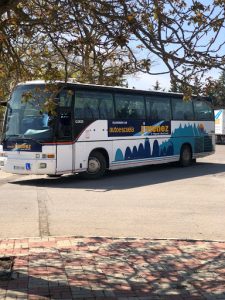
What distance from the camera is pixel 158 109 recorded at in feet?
66.1

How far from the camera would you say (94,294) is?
509 centimetres

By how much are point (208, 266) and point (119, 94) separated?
41.0ft

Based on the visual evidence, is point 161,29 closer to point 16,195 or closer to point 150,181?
point 16,195

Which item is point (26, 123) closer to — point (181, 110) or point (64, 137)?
point (64, 137)

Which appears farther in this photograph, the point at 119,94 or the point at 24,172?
the point at 119,94

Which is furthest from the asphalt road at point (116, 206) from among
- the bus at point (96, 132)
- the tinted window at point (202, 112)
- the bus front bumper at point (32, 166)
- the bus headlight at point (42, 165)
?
the tinted window at point (202, 112)

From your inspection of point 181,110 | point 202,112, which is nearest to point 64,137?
point 181,110

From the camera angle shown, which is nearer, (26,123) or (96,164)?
(26,123)

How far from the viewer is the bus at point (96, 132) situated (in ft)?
50.1

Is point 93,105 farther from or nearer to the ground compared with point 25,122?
farther from the ground

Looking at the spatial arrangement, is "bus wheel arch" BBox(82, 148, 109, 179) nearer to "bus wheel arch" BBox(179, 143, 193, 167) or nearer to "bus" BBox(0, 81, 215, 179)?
"bus" BBox(0, 81, 215, 179)

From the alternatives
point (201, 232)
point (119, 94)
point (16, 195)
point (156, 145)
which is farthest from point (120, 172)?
point (201, 232)

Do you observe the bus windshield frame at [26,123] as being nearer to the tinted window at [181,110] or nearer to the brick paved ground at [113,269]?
the tinted window at [181,110]

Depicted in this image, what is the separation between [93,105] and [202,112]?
7729 mm
